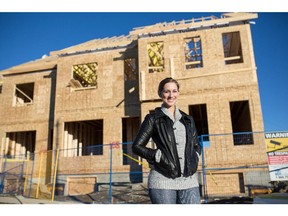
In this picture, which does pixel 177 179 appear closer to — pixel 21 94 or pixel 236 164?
pixel 236 164

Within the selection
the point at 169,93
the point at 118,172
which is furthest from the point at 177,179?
the point at 118,172

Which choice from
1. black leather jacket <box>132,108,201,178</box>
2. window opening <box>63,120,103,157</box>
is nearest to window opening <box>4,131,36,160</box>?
window opening <box>63,120,103,157</box>

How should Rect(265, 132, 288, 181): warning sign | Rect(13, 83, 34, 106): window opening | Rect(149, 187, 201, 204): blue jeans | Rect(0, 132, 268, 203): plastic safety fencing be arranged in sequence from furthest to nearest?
Rect(13, 83, 34, 106): window opening < Rect(0, 132, 268, 203): plastic safety fencing < Rect(265, 132, 288, 181): warning sign < Rect(149, 187, 201, 204): blue jeans

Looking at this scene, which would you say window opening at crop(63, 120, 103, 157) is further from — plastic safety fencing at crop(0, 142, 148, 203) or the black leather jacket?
the black leather jacket

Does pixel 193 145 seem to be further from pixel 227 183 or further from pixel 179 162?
pixel 227 183

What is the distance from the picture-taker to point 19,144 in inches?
720

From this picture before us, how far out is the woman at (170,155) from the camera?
1917 mm

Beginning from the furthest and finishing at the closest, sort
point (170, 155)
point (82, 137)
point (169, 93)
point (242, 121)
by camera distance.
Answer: point (82, 137) → point (242, 121) → point (169, 93) → point (170, 155)

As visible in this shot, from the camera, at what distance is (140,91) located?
13.9 metres

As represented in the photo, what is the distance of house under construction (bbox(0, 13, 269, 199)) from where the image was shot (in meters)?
12.2

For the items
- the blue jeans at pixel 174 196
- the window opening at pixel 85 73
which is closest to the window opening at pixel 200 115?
the window opening at pixel 85 73

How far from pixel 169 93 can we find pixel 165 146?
445mm
